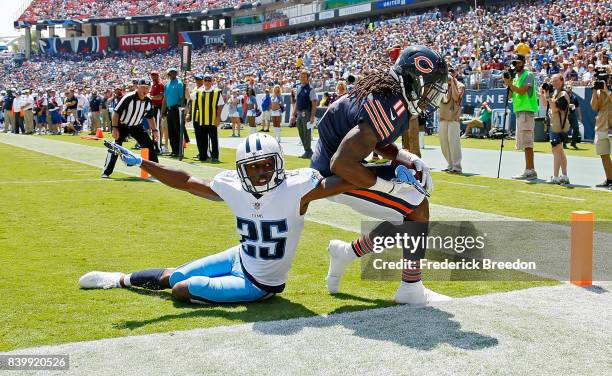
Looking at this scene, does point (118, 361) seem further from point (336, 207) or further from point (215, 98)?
point (215, 98)

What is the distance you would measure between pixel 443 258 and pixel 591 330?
6.99 feet

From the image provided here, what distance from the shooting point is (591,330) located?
4285mm

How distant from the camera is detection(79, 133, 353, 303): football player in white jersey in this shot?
15.0 feet

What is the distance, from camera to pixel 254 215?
4.71 metres

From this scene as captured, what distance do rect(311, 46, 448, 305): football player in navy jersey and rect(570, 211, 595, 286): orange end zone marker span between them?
111cm

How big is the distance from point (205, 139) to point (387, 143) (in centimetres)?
1170

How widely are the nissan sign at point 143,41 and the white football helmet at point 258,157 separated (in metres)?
72.2

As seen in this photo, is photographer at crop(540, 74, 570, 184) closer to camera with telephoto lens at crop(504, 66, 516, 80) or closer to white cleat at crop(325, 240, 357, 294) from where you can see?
camera with telephoto lens at crop(504, 66, 516, 80)

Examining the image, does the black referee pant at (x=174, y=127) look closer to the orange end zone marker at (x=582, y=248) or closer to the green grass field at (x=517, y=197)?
the green grass field at (x=517, y=197)

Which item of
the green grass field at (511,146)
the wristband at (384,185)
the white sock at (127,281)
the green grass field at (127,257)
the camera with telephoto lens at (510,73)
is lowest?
the green grass field at (511,146)

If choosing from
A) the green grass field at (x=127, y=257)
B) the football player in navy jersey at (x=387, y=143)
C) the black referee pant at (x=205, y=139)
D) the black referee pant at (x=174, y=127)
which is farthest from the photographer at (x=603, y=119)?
the black referee pant at (x=174, y=127)

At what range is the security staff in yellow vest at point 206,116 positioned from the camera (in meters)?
16.2

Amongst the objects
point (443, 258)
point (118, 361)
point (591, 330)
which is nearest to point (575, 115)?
point (443, 258)

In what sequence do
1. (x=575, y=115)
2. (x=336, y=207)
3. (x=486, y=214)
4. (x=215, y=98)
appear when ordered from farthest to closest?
1. (x=575, y=115)
2. (x=215, y=98)
3. (x=336, y=207)
4. (x=486, y=214)
